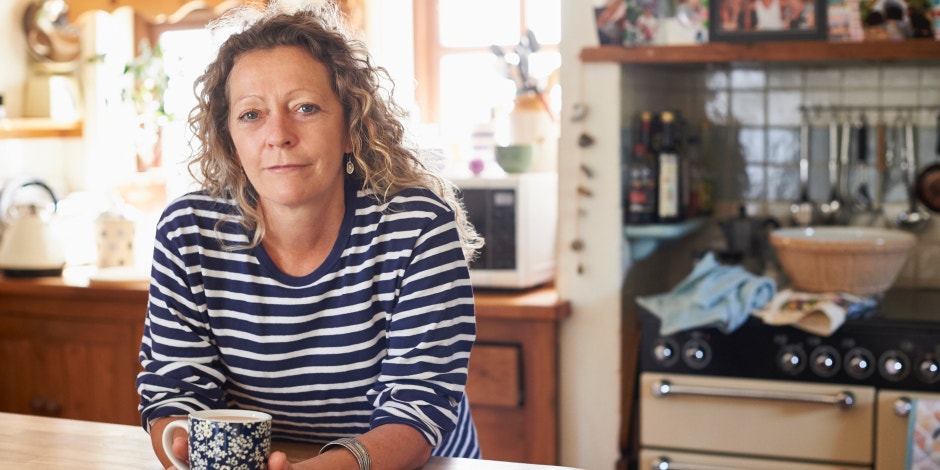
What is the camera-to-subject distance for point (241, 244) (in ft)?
4.79

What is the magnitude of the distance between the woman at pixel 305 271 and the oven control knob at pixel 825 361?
1.20 metres

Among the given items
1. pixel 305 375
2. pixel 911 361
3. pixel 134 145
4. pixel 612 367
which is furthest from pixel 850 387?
pixel 134 145

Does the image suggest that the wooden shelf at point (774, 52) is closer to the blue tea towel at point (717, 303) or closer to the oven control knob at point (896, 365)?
the blue tea towel at point (717, 303)

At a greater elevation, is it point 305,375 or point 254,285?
point 254,285

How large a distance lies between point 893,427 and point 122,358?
2.05 meters

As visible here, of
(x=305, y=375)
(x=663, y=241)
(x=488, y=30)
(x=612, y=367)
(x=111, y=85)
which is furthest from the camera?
(x=111, y=85)

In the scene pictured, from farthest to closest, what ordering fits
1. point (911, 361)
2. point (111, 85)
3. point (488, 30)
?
1. point (111, 85)
2. point (488, 30)
3. point (911, 361)

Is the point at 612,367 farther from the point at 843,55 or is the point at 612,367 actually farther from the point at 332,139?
the point at 332,139

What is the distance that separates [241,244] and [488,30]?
7.00ft

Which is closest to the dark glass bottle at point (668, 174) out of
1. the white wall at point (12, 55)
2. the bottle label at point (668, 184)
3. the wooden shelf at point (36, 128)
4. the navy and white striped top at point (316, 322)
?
the bottle label at point (668, 184)

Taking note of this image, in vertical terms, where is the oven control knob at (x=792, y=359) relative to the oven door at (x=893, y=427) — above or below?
above

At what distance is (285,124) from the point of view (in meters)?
1.38

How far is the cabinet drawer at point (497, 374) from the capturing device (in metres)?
2.54

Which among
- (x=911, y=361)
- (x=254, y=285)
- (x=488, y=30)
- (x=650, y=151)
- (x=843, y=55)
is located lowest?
(x=911, y=361)
